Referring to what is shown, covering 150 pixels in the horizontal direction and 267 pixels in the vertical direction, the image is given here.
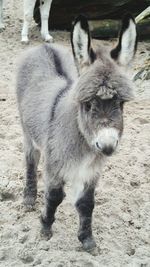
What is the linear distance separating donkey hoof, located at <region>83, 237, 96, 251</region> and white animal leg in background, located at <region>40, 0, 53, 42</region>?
17.9 ft

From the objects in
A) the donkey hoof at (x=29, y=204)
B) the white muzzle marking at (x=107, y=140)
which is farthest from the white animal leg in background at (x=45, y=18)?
the white muzzle marking at (x=107, y=140)

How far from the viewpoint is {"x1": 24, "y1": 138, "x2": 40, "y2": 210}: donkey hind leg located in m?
4.38

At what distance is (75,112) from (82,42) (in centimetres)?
56

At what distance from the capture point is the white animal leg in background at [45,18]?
8.73 meters

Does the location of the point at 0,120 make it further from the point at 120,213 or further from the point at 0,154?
the point at 120,213

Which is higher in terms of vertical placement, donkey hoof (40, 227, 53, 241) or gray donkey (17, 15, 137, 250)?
gray donkey (17, 15, 137, 250)

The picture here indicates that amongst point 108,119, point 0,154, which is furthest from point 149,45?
point 108,119

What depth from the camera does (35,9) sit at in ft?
30.8

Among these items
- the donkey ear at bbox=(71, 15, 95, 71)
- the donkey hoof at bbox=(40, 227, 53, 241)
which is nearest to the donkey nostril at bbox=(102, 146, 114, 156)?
the donkey ear at bbox=(71, 15, 95, 71)

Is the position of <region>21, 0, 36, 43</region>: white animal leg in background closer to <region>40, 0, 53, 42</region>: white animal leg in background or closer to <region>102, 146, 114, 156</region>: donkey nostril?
<region>40, 0, 53, 42</region>: white animal leg in background

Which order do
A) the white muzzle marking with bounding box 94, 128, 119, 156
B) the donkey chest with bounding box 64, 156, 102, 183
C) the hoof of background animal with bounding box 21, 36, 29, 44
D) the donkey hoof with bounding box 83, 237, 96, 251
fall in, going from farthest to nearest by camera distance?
the hoof of background animal with bounding box 21, 36, 29, 44
the donkey hoof with bounding box 83, 237, 96, 251
the donkey chest with bounding box 64, 156, 102, 183
the white muzzle marking with bounding box 94, 128, 119, 156

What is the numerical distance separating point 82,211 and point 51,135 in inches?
26.3

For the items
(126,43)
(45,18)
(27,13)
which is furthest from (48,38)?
(126,43)

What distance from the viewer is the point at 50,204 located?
3826 millimetres
